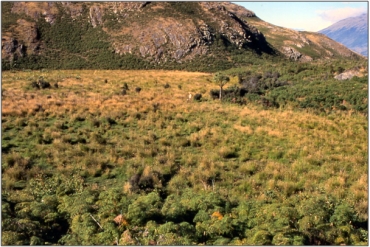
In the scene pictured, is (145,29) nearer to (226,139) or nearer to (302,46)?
(226,139)

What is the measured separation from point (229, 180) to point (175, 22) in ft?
203

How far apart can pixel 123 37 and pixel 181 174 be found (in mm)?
60416

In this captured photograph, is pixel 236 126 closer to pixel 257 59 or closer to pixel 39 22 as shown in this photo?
pixel 257 59

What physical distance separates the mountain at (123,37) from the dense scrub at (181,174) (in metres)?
39.8

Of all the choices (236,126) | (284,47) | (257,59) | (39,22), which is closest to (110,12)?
(39,22)

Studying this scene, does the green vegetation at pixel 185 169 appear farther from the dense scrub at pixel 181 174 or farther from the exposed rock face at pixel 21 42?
the exposed rock face at pixel 21 42

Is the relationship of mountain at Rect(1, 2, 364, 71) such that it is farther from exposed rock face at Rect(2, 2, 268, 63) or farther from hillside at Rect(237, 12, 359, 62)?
hillside at Rect(237, 12, 359, 62)

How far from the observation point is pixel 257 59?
66438 millimetres

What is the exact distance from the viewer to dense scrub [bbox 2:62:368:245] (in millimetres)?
6961

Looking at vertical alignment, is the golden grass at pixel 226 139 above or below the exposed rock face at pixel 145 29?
below

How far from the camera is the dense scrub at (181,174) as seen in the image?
696 cm

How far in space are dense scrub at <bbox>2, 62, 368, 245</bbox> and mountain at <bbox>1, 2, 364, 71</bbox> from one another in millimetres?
39819

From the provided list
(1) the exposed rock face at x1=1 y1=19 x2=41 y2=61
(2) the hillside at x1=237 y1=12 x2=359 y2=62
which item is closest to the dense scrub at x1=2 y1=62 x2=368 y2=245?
(1) the exposed rock face at x1=1 y1=19 x2=41 y2=61

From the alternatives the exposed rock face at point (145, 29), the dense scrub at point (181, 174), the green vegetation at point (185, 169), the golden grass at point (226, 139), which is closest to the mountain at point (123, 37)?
the exposed rock face at point (145, 29)
